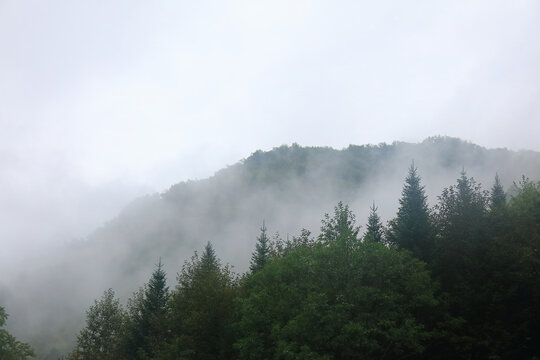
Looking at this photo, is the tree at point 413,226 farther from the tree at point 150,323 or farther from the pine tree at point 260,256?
the tree at point 150,323

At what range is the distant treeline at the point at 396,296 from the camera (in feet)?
82.2

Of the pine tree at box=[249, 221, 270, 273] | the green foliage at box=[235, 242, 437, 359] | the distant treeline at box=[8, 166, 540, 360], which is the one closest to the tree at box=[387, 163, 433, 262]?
the distant treeline at box=[8, 166, 540, 360]

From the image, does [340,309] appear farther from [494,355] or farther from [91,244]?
[91,244]

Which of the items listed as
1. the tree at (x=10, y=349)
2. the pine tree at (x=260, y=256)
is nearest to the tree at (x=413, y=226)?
the pine tree at (x=260, y=256)

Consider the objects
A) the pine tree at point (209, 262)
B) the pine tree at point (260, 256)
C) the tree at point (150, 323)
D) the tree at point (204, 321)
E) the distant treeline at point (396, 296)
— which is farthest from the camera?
the pine tree at point (209, 262)

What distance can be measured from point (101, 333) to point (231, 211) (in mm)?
103601

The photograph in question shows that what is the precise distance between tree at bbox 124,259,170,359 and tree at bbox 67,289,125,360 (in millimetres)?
1767

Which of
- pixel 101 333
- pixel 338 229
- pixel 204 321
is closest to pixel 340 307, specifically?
pixel 338 229

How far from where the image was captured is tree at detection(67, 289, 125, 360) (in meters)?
46.9

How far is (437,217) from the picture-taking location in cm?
3550

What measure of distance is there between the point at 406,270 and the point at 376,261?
2.02 meters

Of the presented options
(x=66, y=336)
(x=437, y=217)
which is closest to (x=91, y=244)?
(x=66, y=336)

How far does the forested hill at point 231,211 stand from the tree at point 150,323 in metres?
69.1

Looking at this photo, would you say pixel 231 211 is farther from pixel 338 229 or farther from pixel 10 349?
pixel 338 229
